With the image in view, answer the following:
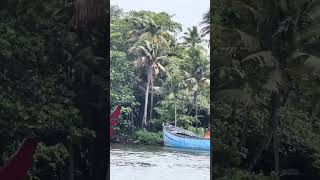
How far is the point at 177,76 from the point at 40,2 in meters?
1.64

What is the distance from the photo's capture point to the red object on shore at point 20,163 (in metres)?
3.33

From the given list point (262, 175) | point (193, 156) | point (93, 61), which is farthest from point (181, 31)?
point (262, 175)

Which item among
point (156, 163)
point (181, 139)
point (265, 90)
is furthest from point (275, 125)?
point (156, 163)

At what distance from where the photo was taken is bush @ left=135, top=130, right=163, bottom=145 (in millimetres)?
4387

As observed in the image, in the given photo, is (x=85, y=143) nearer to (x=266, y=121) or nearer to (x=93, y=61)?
(x=93, y=61)

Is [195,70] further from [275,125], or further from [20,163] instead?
[20,163]

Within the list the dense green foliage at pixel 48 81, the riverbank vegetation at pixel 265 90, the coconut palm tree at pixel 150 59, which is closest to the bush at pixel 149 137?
the coconut palm tree at pixel 150 59

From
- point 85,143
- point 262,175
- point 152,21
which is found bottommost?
point 262,175

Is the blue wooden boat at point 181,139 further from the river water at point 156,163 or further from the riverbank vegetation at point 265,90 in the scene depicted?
the riverbank vegetation at point 265,90

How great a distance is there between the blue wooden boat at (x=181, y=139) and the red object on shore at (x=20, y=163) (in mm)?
Answer: 1468

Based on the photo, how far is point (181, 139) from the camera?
14.0ft

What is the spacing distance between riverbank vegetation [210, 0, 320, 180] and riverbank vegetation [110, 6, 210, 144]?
68 cm

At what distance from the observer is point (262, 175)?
3471 mm

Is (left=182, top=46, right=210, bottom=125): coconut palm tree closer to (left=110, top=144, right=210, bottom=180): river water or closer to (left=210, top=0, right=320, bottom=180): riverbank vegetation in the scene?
(left=110, top=144, right=210, bottom=180): river water
